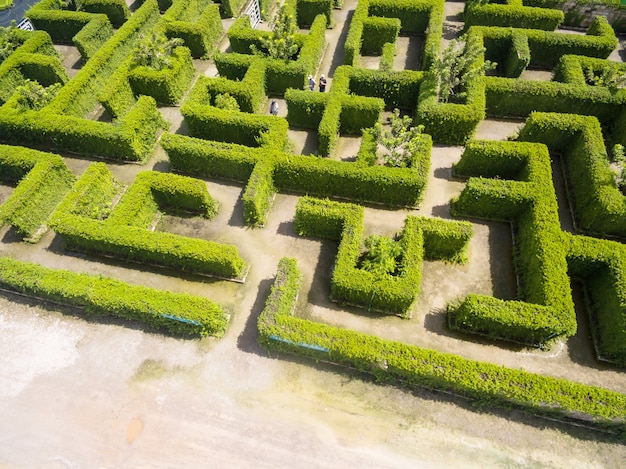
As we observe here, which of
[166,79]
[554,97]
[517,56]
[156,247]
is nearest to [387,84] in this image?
[517,56]

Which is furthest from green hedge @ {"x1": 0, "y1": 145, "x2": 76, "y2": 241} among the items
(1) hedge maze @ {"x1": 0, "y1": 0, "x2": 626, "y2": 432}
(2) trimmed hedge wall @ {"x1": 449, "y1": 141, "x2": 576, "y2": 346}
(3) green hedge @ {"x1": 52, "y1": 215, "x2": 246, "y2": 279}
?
(2) trimmed hedge wall @ {"x1": 449, "y1": 141, "x2": 576, "y2": 346}

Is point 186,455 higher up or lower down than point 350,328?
lower down

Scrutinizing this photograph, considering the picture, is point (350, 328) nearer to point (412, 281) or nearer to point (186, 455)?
point (412, 281)

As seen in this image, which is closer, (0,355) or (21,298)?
(0,355)

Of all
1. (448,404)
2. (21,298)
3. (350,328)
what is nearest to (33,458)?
(21,298)

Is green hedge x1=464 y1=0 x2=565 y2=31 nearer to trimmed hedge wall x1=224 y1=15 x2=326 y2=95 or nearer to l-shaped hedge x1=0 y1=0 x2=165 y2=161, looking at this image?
trimmed hedge wall x1=224 y1=15 x2=326 y2=95

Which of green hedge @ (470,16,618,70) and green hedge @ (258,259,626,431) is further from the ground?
green hedge @ (470,16,618,70)
